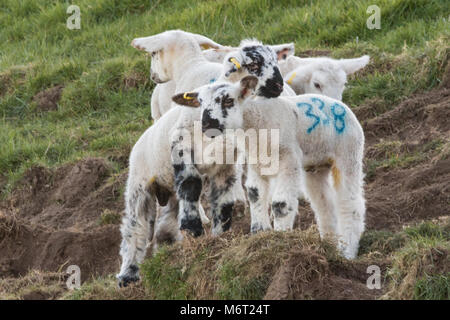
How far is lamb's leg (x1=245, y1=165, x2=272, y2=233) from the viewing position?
7738 mm

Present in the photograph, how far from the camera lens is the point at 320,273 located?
6.51 m

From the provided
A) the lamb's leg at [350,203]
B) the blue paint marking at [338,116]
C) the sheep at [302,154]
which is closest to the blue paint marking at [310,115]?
the sheep at [302,154]

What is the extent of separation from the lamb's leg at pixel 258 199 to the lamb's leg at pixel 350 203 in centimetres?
71

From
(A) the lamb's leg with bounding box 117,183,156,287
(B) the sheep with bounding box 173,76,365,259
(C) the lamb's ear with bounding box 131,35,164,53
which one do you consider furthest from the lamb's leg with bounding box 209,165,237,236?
(C) the lamb's ear with bounding box 131,35,164,53

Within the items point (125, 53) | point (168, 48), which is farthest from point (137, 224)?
point (125, 53)

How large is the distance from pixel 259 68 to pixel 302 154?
813 millimetres

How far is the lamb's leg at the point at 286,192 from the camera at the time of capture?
7457 millimetres

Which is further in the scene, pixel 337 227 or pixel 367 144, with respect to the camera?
pixel 367 144

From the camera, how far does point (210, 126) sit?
708cm

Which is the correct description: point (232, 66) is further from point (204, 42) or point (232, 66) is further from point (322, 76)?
point (204, 42)

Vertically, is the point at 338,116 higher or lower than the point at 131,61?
higher

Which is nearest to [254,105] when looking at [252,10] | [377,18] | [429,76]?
[429,76]
